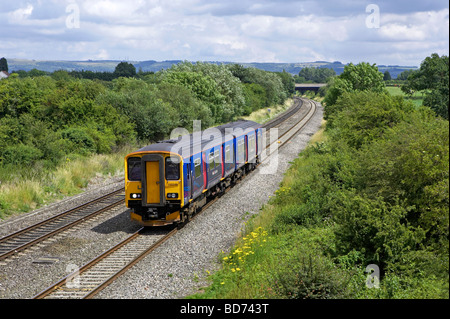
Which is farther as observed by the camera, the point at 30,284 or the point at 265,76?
the point at 265,76

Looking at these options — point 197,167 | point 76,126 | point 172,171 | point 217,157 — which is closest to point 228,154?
point 217,157

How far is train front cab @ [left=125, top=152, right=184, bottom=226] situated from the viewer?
15219 millimetres

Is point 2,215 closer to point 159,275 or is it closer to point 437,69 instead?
point 159,275

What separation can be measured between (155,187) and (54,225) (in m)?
4.17

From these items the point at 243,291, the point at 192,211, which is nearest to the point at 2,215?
the point at 192,211

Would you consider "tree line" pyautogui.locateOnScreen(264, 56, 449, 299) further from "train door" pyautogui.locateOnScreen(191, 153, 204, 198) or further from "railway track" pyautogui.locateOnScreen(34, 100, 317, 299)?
"railway track" pyautogui.locateOnScreen(34, 100, 317, 299)

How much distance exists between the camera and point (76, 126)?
99.4ft

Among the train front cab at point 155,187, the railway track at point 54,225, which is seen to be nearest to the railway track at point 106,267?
the train front cab at point 155,187

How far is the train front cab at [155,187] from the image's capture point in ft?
49.9

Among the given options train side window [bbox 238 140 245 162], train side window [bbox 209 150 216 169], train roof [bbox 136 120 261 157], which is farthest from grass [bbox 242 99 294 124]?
train side window [bbox 209 150 216 169]

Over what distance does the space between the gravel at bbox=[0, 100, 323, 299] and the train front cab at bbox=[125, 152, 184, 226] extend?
76 centimetres

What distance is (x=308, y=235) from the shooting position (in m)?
13.1
